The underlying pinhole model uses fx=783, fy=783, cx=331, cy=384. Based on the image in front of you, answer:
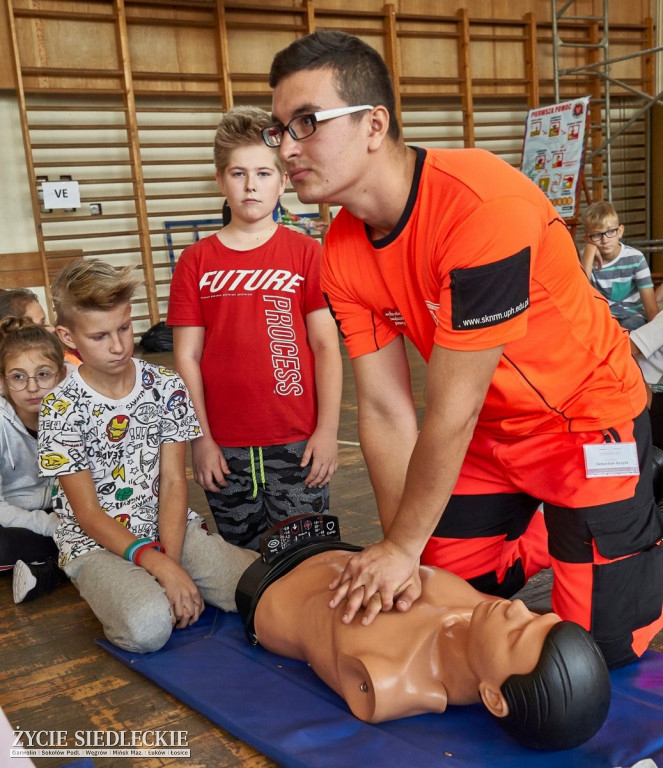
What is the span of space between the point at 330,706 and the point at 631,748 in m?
0.53

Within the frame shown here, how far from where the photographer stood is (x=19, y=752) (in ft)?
2.45

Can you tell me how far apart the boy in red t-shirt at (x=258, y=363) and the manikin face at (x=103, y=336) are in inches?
10.4

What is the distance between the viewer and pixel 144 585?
1.83 m

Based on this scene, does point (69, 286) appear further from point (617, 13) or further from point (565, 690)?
point (617, 13)

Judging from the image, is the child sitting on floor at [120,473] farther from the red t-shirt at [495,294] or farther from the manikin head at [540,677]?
the manikin head at [540,677]

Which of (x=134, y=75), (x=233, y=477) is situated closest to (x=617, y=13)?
(x=134, y=75)

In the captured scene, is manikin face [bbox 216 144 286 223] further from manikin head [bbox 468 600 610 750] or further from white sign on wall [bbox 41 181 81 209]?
white sign on wall [bbox 41 181 81 209]

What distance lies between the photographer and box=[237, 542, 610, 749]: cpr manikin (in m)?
1.19

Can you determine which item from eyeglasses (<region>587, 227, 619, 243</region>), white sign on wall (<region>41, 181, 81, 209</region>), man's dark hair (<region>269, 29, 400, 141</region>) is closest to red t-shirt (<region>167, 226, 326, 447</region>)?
man's dark hair (<region>269, 29, 400, 141</region>)

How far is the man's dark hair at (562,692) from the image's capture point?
1.18 meters

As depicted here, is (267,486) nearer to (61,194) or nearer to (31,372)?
(31,372)

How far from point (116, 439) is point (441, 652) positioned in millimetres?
1050

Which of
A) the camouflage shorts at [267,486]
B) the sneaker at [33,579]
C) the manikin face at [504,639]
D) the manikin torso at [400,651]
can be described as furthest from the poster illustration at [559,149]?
the manikin face at [504,639]

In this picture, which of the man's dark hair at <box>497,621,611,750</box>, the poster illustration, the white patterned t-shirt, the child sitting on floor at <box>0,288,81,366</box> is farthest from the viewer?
the poster illustration
